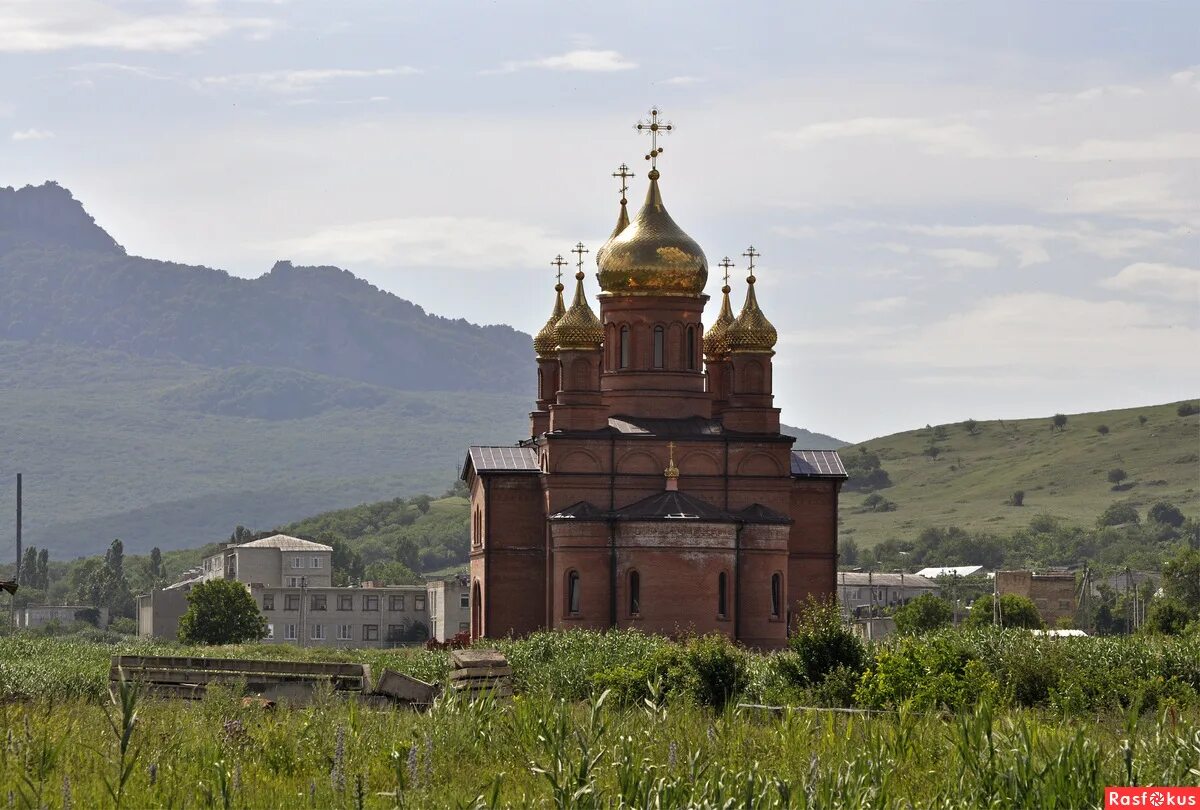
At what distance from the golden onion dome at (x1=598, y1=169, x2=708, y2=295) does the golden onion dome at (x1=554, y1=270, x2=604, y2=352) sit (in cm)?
106

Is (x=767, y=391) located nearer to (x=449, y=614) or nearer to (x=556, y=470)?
(x=556, y=470)

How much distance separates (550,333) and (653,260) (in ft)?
19.5

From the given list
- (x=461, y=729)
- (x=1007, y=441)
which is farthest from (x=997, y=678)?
(x=1007, y=441)

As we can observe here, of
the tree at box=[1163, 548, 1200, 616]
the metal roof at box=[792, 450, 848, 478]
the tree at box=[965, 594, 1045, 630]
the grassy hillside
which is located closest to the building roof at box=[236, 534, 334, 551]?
the tree at box=[965, 594, 1045, 630]

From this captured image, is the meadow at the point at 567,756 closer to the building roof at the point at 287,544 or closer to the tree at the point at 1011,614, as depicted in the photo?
the tree at the point at 1011,614

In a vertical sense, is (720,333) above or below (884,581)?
above

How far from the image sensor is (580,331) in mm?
45344

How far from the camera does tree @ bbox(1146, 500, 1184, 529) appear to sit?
141375 millimetres

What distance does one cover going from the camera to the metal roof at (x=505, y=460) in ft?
152

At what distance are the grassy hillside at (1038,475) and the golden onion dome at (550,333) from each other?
93571 mm

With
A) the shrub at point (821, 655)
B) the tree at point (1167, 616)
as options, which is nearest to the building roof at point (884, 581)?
the tree at point (1167, 616)

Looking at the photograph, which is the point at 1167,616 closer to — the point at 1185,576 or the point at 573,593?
the point at 1185,576

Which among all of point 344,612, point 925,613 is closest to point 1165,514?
point 344,612

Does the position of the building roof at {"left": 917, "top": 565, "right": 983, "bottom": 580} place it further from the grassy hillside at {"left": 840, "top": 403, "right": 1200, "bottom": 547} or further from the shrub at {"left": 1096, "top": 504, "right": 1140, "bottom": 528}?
the shrub at {"left": 1096, "top": 504, "right": 1140, "bottom": 528}
